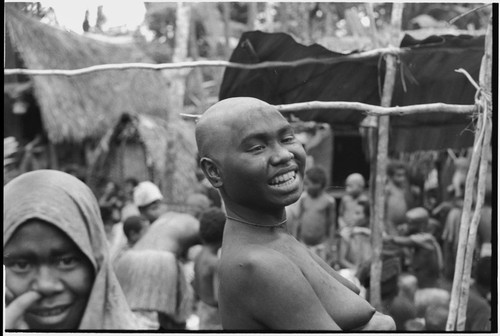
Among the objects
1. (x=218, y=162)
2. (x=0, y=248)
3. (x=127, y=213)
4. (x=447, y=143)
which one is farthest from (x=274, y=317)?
(x=127, y=213)

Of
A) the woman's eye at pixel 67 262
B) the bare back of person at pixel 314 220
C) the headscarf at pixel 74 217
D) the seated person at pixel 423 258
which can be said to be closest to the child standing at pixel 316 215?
the bare back of person at pixel 314 220

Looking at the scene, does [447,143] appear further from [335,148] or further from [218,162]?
[335,148]

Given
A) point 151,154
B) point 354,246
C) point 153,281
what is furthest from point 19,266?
point 151,154

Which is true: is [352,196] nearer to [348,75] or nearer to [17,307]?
[348,75]

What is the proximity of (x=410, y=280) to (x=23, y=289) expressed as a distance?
3680mm

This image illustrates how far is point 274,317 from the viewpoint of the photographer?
2256mm

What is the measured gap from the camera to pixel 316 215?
340 inches

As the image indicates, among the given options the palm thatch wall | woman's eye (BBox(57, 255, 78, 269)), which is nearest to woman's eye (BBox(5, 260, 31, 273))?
woman's eye (BBox(57, 255, 78, 269))

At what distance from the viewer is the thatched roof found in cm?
1253

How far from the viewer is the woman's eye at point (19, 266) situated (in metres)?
2.93

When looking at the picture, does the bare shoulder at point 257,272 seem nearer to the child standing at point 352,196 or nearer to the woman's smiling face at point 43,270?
the woman's smiling face at point 43,270

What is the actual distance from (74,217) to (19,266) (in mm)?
256

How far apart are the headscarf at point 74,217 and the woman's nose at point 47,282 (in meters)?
0.13

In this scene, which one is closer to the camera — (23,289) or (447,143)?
(23,289)
